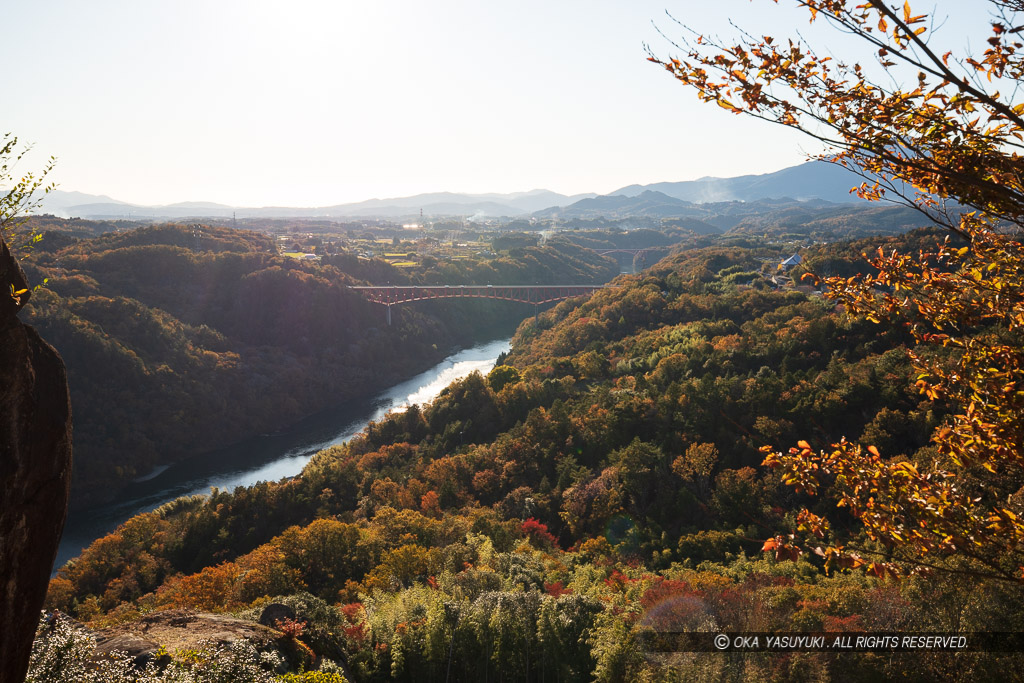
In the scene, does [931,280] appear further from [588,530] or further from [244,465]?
[244,465]

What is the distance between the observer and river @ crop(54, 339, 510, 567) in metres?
40.3

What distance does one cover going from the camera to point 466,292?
101250 mm

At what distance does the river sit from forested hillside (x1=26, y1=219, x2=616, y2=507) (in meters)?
1.85

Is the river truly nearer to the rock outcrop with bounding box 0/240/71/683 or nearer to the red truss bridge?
the red truss bridge

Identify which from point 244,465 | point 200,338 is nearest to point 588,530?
point 244,465

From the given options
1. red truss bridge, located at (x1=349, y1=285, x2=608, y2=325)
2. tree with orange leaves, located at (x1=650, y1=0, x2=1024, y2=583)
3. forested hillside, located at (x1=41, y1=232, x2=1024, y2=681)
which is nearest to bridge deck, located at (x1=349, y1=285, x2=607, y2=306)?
red truss bridge, located at (x1=349, y1=285, x2=608, y2=325)

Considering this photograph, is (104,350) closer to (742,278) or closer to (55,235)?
(55,235)

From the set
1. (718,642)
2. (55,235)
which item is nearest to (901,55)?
(718,642)

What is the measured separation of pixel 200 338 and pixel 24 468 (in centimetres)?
6842

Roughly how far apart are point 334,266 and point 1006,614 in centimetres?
9848

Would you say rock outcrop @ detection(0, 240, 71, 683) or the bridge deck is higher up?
rock outcrop @ detection(0, 240, 71, 683)

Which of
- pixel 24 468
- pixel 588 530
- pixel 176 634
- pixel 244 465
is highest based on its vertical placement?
pixel 24 468

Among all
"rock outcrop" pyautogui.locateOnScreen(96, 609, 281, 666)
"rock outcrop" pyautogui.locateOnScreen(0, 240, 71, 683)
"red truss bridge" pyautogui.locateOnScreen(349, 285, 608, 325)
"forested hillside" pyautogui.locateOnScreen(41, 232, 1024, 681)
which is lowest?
"forested hillside" pyautogui.locateOnScreen(41, 232, 1024, 681)

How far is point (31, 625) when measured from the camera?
6180mm
